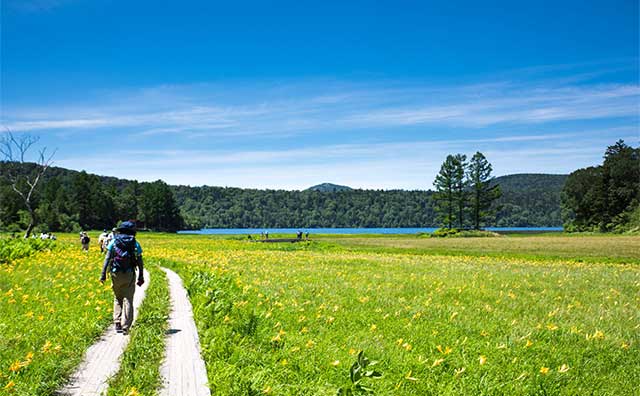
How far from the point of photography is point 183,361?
6.88 meters

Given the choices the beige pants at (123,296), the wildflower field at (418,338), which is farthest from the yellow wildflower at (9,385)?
the beige pants at (123,296)

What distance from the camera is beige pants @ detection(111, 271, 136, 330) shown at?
905 cm

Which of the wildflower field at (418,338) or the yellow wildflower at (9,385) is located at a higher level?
the yellow wildflower at (9,385)

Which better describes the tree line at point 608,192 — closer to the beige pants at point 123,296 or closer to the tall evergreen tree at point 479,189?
the tall evergreen tree at point 479,189

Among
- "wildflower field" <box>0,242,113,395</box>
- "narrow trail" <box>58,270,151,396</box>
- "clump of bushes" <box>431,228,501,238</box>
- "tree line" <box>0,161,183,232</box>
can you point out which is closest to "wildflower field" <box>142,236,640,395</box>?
"narrow trail" <box>58,270,151,396</box>

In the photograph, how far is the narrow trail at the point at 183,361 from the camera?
5.72 m

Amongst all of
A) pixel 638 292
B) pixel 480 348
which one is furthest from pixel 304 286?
pixel 638 292

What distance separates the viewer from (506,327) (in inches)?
357

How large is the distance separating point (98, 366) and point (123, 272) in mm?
2695

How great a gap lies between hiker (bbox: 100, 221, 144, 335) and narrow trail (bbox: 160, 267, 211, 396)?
94cm

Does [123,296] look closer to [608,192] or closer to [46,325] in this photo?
[46,325]

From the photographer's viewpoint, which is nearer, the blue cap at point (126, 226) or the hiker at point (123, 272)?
the hiker at point (123, 272)

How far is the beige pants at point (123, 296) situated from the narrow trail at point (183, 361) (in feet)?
2.78

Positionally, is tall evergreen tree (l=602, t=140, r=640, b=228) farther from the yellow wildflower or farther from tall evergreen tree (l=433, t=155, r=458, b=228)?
the yellow wildflower
